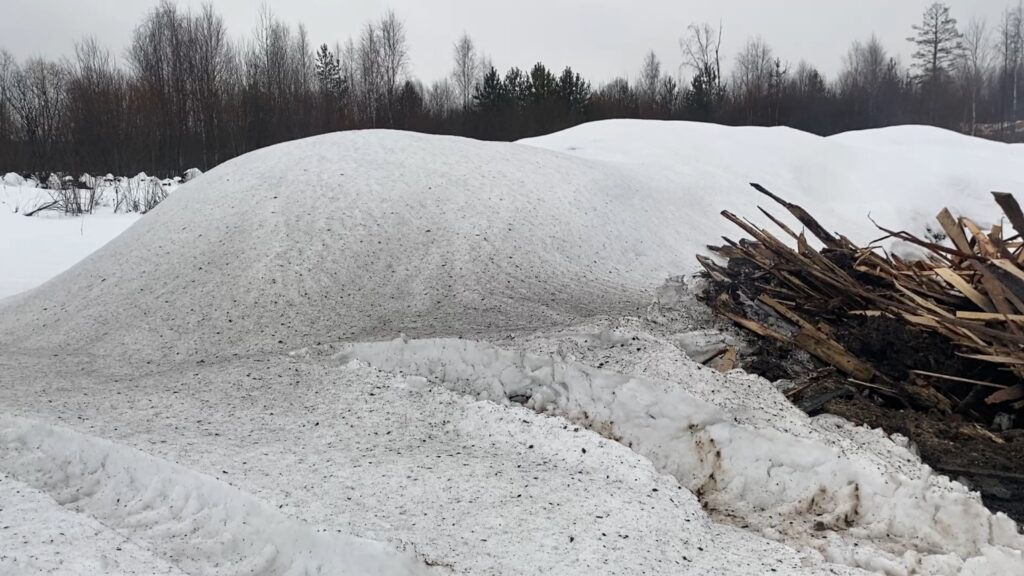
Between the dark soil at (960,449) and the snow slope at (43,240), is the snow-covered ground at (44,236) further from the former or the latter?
the dark soil at (960,449)

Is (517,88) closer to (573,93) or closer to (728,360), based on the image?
(573,93)

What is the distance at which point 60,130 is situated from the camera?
27.0m

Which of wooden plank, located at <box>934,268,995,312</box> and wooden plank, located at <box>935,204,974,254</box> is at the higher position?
wooden plank, located at <box>935,204,974,254</box>

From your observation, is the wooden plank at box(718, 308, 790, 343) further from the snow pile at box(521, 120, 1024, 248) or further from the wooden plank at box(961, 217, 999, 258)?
the snow pile at box(521, 120, 1024, 248)

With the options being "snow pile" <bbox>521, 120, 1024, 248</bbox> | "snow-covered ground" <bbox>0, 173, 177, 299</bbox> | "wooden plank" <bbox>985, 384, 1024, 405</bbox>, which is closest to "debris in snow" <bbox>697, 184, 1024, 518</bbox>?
"wooden plank" <bbox>985, 384, 1024, 405</bbox>

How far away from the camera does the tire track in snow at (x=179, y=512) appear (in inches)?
69.9

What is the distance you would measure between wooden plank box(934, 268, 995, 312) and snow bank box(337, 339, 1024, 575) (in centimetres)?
100

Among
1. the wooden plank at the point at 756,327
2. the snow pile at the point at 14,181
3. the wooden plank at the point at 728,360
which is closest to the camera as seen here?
the wooden plank at the point at 728,360

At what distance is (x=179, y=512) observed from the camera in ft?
6.75

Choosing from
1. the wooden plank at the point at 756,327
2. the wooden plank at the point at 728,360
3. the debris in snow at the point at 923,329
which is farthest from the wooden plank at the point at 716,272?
the wooden plank at the point at 728,360

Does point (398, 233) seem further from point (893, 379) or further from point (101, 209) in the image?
point (101, 209)

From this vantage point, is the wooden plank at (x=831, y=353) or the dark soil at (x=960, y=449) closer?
the dark soil at (x=960, y=449)

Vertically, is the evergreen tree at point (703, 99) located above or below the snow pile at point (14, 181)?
above

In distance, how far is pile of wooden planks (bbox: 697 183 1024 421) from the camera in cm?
268
